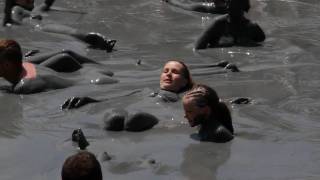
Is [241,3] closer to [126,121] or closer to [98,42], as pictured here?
[98,42]

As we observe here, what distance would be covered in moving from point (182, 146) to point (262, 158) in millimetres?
652

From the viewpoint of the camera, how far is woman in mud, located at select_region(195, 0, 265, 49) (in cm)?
962

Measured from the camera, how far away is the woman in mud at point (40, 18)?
9.62m

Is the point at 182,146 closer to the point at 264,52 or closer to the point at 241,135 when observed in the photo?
the point at 241,135

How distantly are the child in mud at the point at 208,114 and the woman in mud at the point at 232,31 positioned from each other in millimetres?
3966

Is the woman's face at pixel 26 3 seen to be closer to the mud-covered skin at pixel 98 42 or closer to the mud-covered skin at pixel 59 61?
the mud-covered skin at pixel 98 42

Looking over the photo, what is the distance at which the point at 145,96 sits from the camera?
23.3 feet

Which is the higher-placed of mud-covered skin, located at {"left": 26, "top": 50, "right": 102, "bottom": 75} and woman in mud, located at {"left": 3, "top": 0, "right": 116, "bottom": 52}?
mud-covered skin, located at {"left": 26, "top": 50, "right": 102, "bottom": 75}

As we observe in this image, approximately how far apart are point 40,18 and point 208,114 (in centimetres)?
634

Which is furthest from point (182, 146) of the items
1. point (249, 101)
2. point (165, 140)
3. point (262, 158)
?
point (249, 101)

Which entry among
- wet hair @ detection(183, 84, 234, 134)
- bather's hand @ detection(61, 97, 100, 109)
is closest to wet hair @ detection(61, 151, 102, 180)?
wet hair @ detection(183, 84, 234, 134)

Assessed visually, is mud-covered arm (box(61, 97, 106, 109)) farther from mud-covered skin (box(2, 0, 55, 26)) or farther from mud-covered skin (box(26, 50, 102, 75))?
mud-covered skin (box(2, 0, 55, 26))

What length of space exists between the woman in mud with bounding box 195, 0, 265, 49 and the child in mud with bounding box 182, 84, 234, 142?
3966 millimetres

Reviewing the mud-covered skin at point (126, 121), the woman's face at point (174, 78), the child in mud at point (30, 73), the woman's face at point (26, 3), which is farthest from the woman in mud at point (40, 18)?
the mud-covered skin at point (126, 121)
